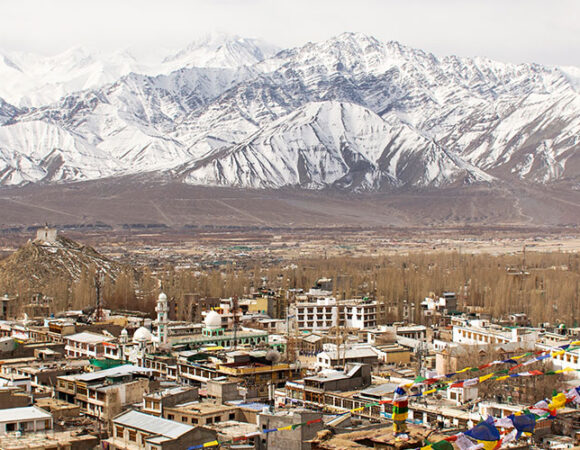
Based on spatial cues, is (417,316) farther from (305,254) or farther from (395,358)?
(305,254)

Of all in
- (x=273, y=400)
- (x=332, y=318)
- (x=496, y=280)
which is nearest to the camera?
(x=273, y=400)

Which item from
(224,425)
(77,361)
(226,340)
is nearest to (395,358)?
(226,340)

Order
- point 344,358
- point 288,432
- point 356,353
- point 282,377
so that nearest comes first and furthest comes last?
1. point 288,432
2. point 282,377
3. point 344,358
4. point 356,353

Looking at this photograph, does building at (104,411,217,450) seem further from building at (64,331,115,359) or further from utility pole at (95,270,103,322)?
utility pole at (95,270,103,322)

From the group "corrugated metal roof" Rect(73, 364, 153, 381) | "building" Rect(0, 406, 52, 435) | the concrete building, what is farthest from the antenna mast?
the concrete building

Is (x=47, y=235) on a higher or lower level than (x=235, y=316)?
higher

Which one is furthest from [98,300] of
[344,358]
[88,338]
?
[344,358]

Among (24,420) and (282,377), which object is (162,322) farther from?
(24,420)

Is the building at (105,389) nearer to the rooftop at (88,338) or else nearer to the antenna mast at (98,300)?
the rooftop at (88,338)
